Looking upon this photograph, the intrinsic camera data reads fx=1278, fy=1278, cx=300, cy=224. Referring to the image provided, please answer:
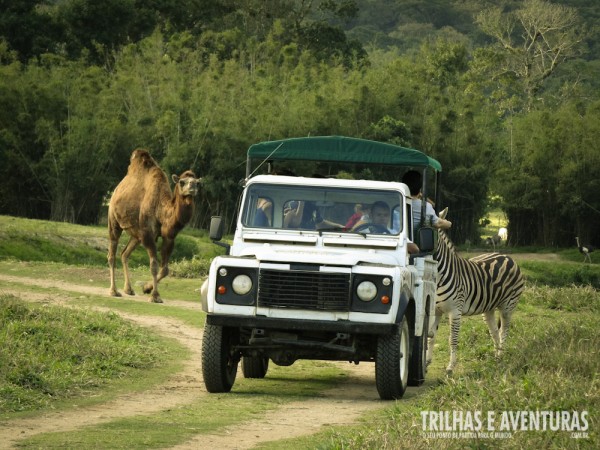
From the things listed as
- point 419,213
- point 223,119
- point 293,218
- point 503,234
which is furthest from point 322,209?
point 503,234

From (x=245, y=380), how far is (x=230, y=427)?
2.83m

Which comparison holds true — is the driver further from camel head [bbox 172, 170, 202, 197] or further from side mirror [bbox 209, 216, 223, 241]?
camel head [bbox 172, 170, 202, 197]

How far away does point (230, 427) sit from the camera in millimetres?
9102

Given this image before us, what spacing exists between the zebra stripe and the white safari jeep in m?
0.95

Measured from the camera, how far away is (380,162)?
40.7 feet

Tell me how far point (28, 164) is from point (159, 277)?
45.9ft

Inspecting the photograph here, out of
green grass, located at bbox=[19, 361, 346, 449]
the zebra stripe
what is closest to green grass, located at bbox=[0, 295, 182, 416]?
green grass, located at bbox=[19, 361, 346, 449]

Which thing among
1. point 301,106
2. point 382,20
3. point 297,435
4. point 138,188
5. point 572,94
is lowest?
point 297,435

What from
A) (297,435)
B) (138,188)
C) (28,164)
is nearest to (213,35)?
(28,164)

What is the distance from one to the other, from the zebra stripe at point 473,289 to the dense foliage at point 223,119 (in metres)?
19.0

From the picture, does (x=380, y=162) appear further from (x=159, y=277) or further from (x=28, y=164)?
(x=28, y=164)

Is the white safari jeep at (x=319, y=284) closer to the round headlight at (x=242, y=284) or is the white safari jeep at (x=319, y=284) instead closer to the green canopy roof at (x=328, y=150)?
the round headlight at (x=242, y=284)

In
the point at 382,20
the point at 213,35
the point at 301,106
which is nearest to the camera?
the point at 301,106

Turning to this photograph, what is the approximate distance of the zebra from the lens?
1309 cm
